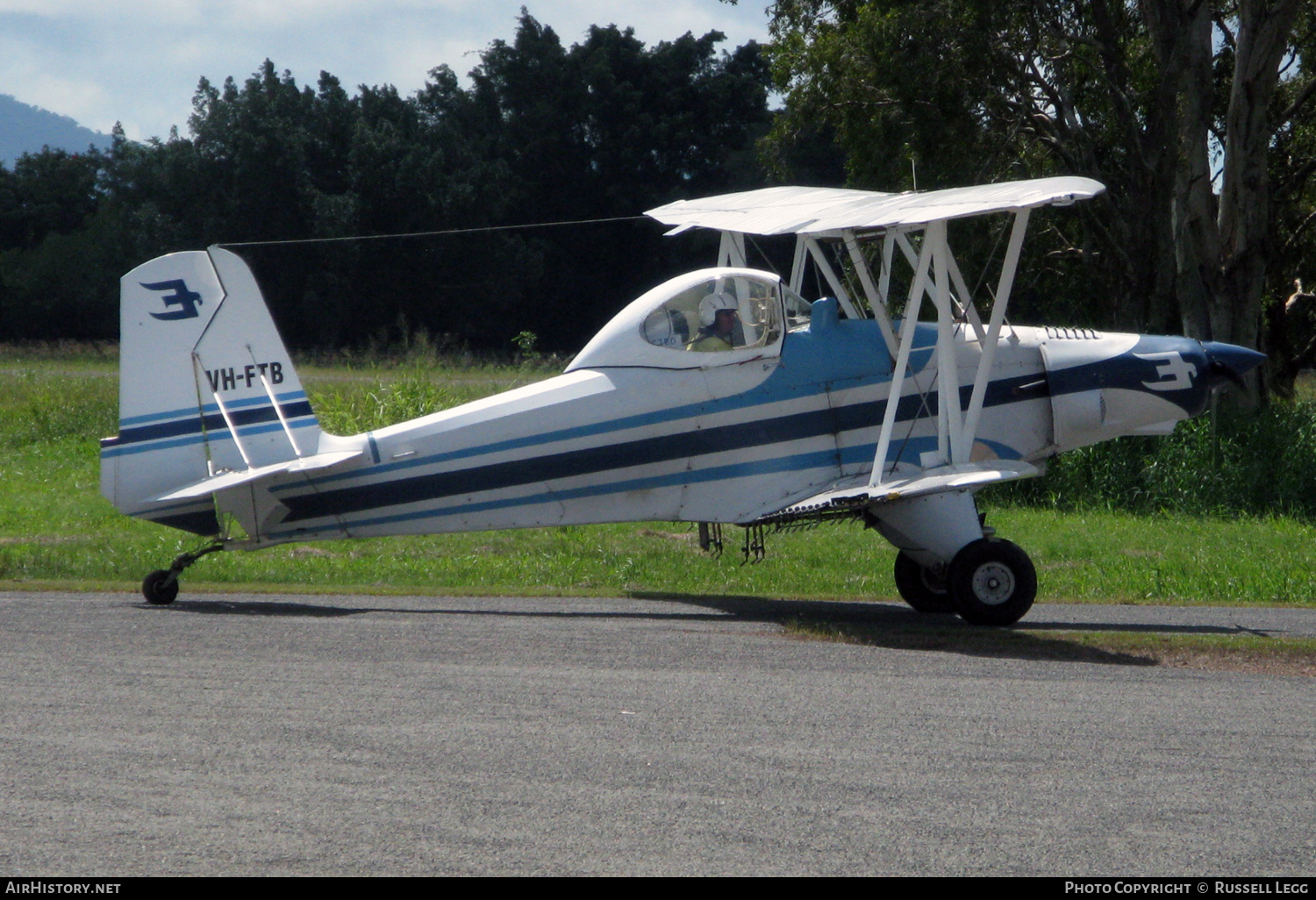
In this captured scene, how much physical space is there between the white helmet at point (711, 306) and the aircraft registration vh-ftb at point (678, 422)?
0.05ft

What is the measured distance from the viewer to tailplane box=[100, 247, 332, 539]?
34.8 ft

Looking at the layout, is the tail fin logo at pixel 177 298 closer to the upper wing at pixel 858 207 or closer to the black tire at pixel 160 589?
the black tire at pixel 160 589

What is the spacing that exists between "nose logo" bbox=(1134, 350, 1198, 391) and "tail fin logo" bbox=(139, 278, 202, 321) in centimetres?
806

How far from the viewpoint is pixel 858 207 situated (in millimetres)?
11109

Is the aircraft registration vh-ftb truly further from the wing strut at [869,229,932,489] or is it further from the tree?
the tree

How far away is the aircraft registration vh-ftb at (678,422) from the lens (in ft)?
34.9

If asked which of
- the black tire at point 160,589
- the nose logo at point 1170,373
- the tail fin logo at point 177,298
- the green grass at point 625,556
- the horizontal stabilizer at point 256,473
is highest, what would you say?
the tail fin logo at point 177,298

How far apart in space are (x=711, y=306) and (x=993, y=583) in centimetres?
326

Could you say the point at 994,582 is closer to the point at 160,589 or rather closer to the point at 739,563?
the point at 739,563

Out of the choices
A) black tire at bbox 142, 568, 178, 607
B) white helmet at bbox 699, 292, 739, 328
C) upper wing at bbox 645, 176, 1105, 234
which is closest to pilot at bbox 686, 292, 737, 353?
white helmet at bbox 699, 292, 739, 328

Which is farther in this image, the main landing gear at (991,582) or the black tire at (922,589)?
the black tire at (922,589)

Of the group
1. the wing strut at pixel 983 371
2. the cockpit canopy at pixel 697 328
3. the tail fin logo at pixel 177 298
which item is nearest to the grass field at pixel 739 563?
the wing strut at pixel 983 371

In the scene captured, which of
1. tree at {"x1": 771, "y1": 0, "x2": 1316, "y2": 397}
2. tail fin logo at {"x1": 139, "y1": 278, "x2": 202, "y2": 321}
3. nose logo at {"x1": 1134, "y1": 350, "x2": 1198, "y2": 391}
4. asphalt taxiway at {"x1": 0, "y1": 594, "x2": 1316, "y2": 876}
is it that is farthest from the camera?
tree at {"x1": 771, "y1": 0, "x2": 1316, "y2": 397}

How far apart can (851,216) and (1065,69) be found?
1833cm
